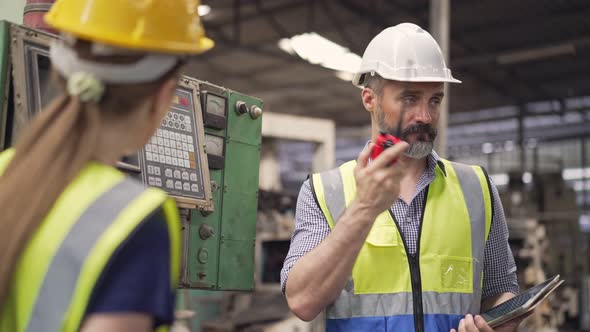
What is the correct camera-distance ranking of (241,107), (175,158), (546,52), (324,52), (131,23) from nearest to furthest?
(131,23) < (175,158) < (241,107) < (324,52) < (546,52)

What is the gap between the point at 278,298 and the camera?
197 inches

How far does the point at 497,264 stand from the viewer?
1.97m

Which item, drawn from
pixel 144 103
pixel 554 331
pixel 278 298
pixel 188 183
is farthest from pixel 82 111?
pixel 554 331

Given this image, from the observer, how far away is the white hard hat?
1926 mm

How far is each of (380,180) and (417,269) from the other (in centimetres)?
44

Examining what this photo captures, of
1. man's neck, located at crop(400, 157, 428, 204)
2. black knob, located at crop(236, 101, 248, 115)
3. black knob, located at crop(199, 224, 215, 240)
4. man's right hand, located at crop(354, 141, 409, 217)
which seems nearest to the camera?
man's right hand, located at crop(354, 141, 409, 217)

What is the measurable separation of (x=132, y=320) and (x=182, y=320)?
3373 millimetres

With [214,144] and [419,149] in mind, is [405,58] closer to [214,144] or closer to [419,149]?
[419,149]

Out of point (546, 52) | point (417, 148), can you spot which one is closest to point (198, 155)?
point (417, 148)

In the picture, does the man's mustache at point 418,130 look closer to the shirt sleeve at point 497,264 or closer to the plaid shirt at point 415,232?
the plaid shirt at point 415,232

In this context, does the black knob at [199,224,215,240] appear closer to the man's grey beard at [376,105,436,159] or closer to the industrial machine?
the industrial machine

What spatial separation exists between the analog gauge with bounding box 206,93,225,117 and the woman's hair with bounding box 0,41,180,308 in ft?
3.79

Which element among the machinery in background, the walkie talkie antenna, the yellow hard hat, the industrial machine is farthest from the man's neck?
the machinery in background

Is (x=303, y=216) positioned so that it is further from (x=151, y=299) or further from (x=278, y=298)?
(x=278, y=298)
